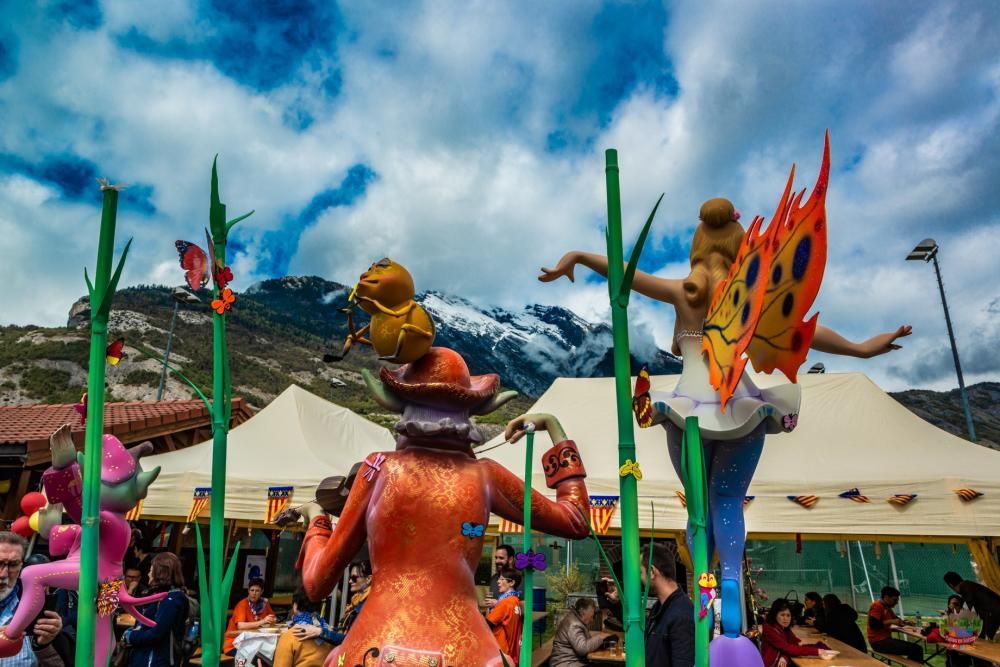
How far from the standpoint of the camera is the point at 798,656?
4.78 metres

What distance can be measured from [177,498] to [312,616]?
2911 mm

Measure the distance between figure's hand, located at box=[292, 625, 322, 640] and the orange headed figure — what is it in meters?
2.74

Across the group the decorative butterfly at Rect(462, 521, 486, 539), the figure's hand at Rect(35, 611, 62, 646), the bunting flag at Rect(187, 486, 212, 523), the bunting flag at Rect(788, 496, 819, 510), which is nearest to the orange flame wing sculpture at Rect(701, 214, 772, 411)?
the decorative butterfly at Rect(462, 521, 486, 539)

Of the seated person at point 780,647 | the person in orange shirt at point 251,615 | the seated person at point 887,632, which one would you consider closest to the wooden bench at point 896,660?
the seated person at point 887,632

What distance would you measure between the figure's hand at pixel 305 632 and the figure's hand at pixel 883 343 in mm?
3236

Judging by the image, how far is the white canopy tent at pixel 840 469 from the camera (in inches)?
190

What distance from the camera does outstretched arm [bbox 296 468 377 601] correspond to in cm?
170

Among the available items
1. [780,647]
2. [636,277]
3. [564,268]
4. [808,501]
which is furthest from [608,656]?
[564,268]

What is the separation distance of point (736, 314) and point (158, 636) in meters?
3.33

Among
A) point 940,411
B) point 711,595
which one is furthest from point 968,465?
point 940,411

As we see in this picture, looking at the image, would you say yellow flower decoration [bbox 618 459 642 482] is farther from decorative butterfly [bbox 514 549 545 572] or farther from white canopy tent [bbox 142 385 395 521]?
white canopy tent [bbox 142 385 395 521]

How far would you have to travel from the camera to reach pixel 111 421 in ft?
29.8

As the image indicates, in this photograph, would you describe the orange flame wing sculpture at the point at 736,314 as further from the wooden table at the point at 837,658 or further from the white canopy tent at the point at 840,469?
the wooden table at the point at 837,658

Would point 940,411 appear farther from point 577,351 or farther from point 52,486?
point 52,486
